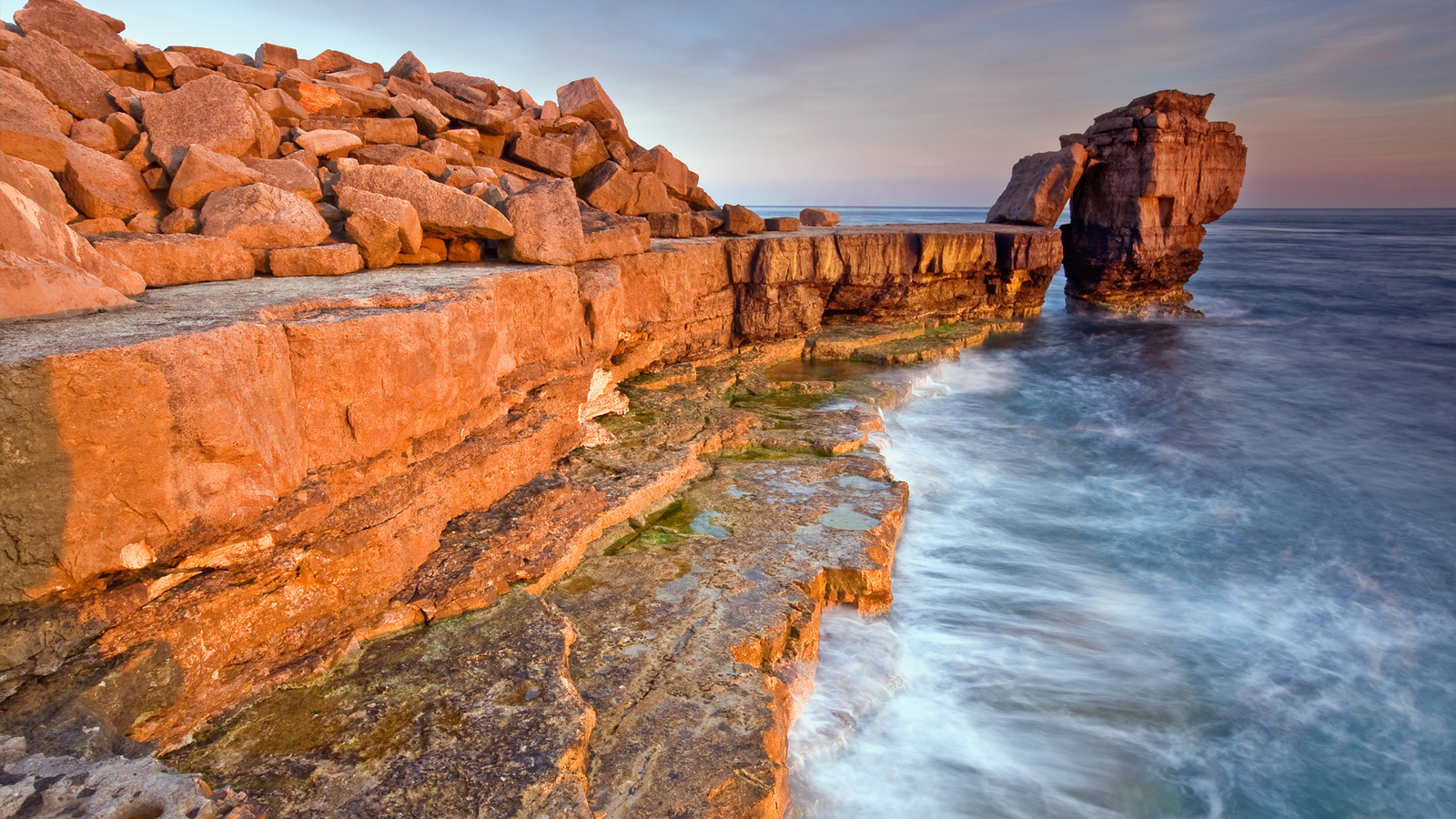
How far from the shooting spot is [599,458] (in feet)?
19.1

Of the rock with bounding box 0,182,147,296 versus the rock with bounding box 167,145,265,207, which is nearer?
the rock with bounding box 0,182,147,296

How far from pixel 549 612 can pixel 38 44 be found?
573cm

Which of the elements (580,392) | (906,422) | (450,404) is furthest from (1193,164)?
(450,404)

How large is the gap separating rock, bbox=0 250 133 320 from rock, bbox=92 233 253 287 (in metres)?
0.70

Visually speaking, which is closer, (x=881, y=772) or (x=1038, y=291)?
(x=881, y=772)

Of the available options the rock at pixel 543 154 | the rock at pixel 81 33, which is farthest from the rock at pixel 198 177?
the rock at pixel 543 154

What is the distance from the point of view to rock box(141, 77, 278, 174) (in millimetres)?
5301

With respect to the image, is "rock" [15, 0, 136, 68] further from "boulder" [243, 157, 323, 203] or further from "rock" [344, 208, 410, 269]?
"rock" [344, 208, 410, 269]

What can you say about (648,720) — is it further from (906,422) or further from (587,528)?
(906,422)

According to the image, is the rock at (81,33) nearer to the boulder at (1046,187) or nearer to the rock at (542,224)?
the rock at (542,224)

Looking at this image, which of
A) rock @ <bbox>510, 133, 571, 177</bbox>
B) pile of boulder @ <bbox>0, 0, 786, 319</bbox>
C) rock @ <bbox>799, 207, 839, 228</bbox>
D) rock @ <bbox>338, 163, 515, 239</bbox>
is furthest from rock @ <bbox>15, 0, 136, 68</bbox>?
rock @ <bbox>799, 207, 839, 228</bbox>

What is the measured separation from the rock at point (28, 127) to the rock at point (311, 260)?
4.07 feet

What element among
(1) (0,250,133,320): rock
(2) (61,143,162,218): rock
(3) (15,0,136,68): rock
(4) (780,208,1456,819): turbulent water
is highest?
(3) (15,0,136,68): rock

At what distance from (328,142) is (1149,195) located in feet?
51.9
